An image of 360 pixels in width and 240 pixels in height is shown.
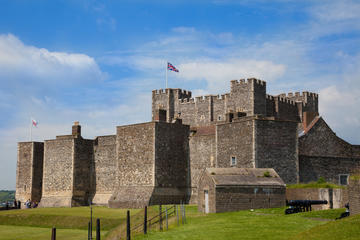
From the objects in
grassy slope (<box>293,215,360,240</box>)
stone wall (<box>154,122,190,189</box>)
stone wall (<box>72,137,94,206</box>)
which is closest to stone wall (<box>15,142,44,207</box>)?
stone wall (<box>72,137,94,206</box>)

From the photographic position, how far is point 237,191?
3466cm

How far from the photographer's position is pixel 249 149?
40.5m

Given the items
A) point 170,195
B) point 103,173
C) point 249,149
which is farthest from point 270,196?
point 103,173

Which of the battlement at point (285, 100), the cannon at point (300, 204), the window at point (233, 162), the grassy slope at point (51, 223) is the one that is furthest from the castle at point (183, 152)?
the cannon at point (300, 204)

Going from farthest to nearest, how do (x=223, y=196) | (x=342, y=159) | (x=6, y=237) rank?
(x=342, y=159), (x=6, y=237), (x=223, y=196)

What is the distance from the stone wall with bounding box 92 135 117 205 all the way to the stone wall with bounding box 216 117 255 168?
14483 mm

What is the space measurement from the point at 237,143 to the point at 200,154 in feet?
18.5

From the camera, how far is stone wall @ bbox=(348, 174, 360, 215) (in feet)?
79.7

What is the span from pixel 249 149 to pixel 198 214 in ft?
26.5

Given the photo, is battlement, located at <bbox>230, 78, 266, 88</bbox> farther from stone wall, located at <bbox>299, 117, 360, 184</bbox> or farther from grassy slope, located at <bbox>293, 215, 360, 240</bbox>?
grassy slope, located at <bbox>293, 215, 360, 240</bbox>

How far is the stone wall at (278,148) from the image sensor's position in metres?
40.1

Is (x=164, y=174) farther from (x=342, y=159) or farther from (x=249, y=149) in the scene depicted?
(x=342, y=159)

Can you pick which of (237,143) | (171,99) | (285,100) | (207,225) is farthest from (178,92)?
(207,225)

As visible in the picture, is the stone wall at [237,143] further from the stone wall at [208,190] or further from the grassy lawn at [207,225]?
the grassy lawn at [207,225]
